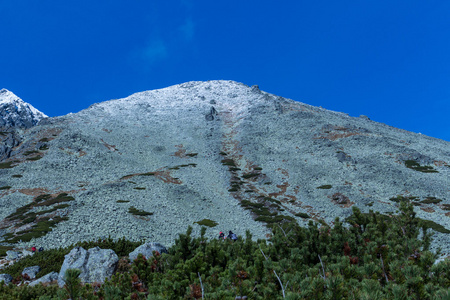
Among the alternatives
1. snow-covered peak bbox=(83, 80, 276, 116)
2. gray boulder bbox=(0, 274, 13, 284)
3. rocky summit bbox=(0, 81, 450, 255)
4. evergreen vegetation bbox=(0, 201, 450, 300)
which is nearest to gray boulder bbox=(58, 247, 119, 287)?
gray boulder bbox=(0, 274, 13, 284)

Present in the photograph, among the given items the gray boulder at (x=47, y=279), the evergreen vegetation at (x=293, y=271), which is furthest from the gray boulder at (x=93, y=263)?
the evergreen vegetation at (x=293, y=271)

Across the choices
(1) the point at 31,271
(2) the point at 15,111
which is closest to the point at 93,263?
(1) the point at 31,271

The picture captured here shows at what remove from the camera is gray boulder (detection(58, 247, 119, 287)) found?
46.8 ft

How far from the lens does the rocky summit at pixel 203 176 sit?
37219 mm

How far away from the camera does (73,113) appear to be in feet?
343

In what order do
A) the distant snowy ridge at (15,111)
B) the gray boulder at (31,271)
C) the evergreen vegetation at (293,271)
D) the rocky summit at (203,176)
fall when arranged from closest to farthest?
the evergreen vegetation at (293,271) → the gray boulder at (31,271) → the rocky summit at (203,176) → the distant snowy ridge at (15,111)

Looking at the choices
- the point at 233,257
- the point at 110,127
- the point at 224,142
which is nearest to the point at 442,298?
the point at 233,257

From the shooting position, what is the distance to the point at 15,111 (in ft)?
567

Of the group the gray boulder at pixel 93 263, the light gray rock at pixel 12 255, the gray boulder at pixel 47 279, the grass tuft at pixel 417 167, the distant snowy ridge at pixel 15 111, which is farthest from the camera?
the distant snowy ridge at pixel 15 111

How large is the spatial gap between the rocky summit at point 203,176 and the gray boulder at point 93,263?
1809 cm

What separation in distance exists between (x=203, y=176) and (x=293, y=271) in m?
55.0

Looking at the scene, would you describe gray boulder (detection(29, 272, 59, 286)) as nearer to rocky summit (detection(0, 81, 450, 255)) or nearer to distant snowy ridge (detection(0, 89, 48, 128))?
rocky summit (detection(0, 81, 450, 255))

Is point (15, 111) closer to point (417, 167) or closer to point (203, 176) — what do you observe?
point (203, 176)

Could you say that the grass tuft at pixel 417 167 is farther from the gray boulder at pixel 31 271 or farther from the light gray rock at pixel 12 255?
the light gray rock at pixel 12 255
